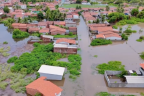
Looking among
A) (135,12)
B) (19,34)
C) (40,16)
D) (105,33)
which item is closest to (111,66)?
(105,33)

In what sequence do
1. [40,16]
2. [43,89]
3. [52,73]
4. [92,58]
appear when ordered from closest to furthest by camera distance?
[43,89], [52,73], [92,58], [40,16]

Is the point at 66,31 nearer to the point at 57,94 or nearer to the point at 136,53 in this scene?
the point at 136,53

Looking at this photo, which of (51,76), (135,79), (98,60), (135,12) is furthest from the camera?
(135,12)

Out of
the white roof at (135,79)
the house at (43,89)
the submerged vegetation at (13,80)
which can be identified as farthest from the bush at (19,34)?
the white roof at (135,79)

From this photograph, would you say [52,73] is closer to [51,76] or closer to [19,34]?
[51,76]

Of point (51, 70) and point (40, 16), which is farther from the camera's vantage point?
point (40, 16)

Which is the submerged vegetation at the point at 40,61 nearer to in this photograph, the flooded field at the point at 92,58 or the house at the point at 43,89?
the flooded field at the point at 92,58

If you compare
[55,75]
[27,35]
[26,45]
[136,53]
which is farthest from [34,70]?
[136,53]
